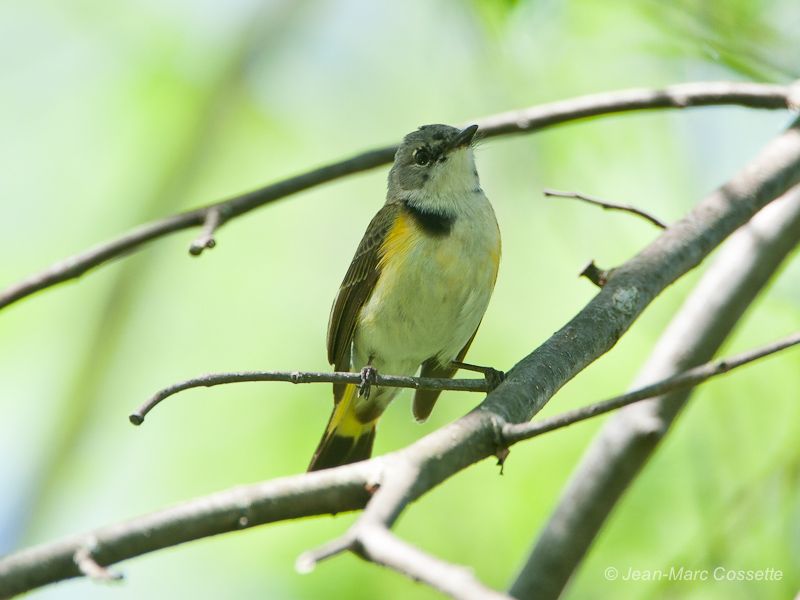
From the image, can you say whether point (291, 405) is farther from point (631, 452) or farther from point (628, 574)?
point (631, 452)

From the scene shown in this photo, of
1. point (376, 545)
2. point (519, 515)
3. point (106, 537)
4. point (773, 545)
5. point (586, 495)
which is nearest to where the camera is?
point (376, 545)

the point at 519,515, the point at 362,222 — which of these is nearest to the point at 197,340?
the point at 362,222

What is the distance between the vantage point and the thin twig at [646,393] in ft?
6.97

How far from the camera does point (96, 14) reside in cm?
917

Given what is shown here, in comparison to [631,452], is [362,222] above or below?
above

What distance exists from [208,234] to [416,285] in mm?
1304

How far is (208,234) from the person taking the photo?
3781mm

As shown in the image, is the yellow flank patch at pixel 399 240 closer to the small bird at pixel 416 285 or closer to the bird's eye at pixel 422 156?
the small bird at pixel 416 285

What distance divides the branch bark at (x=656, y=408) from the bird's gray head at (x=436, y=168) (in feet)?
4.60

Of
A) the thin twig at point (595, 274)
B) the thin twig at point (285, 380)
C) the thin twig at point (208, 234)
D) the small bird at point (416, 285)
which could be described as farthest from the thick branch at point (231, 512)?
the small bird at point (416, 285)

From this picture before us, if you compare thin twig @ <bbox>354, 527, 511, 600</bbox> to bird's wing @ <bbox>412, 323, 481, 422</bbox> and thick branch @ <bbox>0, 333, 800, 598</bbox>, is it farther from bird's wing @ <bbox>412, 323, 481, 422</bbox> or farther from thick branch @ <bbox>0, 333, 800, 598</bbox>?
bird's wing @ <bbox>412, 323, 481, 422</bbox>

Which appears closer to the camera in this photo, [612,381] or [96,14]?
[612,381]

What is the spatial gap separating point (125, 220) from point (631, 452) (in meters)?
5.62

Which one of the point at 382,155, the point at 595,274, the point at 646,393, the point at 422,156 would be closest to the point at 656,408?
the point at 595,274
